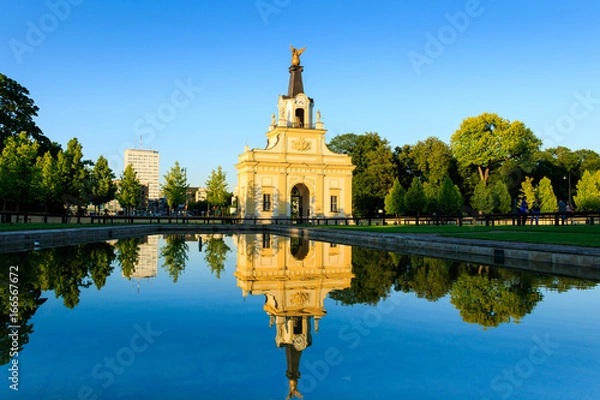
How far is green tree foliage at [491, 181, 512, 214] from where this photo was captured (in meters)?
59.0

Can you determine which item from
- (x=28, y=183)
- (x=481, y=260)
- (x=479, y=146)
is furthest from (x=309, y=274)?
(x=479, y=146)

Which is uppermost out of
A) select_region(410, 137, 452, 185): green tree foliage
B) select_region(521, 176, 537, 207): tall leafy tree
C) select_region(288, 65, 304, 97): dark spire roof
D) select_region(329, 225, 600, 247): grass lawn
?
select_region(288, 65, 304, 97): dark spire roof

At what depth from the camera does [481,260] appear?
1412 centimetres

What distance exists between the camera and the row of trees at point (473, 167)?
61375 mm

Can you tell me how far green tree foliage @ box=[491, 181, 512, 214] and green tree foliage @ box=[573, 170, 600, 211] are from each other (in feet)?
26.8

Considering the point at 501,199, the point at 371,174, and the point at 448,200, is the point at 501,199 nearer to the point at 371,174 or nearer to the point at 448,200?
the point at 448,200

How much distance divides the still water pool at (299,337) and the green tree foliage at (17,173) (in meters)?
30.7

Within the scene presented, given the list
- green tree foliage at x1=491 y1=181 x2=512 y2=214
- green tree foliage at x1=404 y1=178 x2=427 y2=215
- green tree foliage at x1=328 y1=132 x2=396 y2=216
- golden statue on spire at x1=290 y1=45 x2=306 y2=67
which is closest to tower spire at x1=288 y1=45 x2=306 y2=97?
golden statue on spire at x1=290 y1=45 x2=306 y2=67

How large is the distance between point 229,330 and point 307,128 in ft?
167

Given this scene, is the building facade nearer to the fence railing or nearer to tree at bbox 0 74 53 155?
the fence railing

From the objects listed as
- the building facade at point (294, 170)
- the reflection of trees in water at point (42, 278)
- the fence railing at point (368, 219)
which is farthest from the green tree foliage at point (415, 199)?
the reflection of trees in water at point (42, 278)

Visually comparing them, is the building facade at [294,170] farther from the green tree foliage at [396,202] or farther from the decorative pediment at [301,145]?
the green tree foliage at [396,202]

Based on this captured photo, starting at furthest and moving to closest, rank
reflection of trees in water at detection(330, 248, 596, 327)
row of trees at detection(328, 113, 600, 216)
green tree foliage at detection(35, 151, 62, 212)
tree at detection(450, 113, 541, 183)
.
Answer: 1. tree at detection(450, 113, 541, 183)
2. row of trees at detection(328, 113, 600, 216)
3. green tree foliage at detection(35, 151, 62, 212)
4. reflection of trees in water at detection(330, 248, 596, 327)

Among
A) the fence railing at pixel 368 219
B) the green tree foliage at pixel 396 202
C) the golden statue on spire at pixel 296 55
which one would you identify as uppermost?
the golden statue on spire at pixel 296 55
